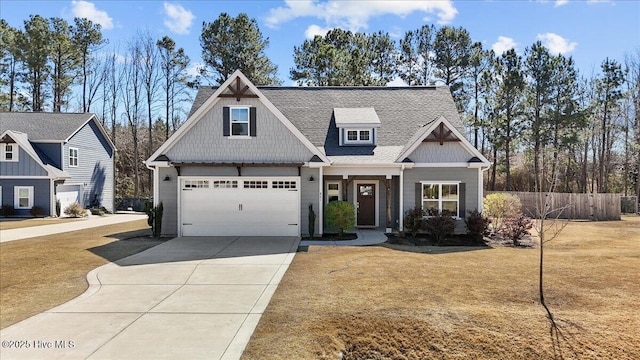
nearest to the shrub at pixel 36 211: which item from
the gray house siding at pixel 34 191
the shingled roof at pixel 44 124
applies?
the gray house siding at pixel 34 191

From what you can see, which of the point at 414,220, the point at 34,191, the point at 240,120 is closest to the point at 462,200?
the point at 414,220

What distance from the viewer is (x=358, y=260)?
38.0ft

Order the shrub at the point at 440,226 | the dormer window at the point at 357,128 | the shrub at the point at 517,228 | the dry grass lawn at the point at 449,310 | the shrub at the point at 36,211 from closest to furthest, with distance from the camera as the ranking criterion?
the dry grass lawn at the point at 449,310, the shrub at the point at 517,228, the shrub at the point at 440,226, the dormer window at the point at 357,128, the shrub at the point at 36,211

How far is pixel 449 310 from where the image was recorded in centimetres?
710

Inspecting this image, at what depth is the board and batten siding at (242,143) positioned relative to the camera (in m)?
16.5

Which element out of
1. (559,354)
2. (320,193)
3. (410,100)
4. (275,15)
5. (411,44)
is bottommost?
(559,354)

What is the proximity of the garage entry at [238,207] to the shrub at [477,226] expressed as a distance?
6.96m

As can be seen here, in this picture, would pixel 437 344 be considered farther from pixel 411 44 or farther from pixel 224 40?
pixel 411 44

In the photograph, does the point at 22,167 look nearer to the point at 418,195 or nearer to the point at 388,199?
the point at 388,199

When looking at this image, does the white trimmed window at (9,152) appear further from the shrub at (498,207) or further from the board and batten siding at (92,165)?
the shrub at (498,207)

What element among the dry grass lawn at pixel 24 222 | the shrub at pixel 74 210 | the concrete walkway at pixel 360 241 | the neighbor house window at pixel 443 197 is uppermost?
the neighbor house window at pixel 443 197

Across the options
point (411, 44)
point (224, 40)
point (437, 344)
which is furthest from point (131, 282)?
point (411, 44)

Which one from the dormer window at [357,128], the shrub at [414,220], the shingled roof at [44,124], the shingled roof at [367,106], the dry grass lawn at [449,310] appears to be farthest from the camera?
the shingled roof at [44,124]

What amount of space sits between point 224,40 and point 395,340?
1312 inches
